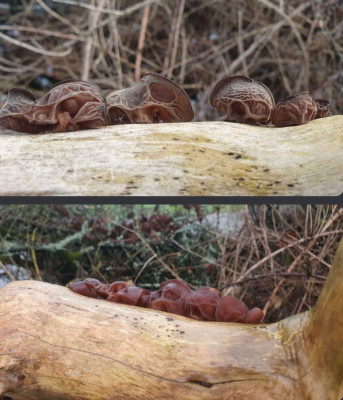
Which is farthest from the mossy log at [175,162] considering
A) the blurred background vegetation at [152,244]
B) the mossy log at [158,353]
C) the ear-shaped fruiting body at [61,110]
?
the blurred background vegetation at [152,244]

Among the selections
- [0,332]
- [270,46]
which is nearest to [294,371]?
[0,332]

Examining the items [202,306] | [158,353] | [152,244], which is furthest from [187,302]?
[152,244]

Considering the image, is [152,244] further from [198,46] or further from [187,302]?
[198,46]

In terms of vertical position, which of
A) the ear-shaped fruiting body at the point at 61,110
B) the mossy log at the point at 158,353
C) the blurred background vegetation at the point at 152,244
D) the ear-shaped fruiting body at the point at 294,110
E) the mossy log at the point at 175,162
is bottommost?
the blurred background vegetation at the point at 152,244

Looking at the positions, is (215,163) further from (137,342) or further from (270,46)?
(270,46)

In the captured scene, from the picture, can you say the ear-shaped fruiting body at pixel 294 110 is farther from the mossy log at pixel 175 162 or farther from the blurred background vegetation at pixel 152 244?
the blurred background vegetation at pixel 152 244
